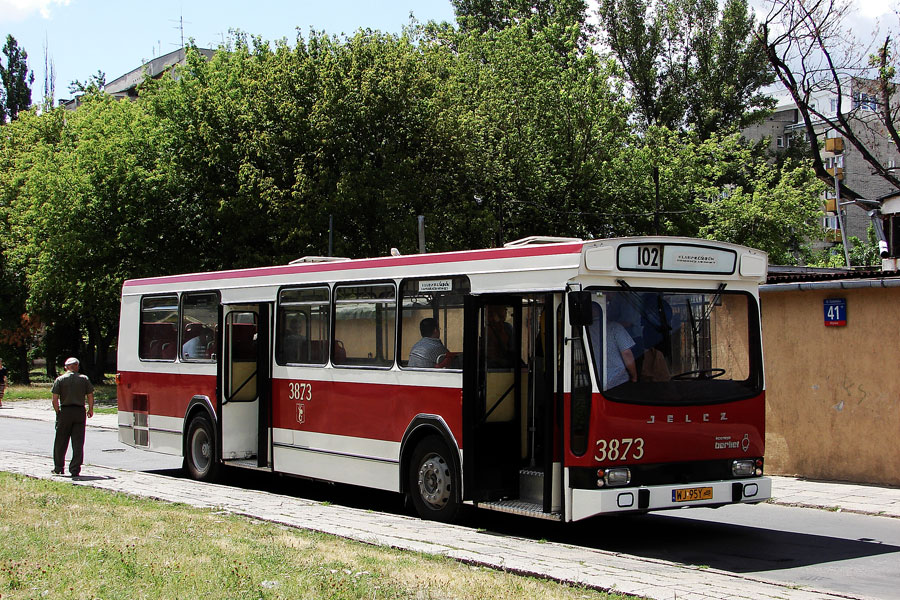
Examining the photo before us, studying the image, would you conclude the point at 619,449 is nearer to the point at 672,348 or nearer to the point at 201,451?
the point at 672,348

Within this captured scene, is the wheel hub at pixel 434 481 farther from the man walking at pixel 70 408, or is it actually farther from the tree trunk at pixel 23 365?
the tree trunk at pixel 23 365

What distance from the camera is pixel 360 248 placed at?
34.2m

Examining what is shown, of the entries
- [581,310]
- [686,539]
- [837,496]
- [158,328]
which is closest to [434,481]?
[686,539]

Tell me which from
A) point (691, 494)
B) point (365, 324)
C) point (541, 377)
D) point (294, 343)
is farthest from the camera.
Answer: point (294, 343)

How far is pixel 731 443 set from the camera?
1045 cm

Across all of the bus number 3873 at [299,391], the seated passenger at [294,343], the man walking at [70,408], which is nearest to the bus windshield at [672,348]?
the bus number 3873 at [299,391]

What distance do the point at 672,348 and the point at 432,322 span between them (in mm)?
2827

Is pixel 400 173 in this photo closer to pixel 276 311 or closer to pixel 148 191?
pixel 148 191

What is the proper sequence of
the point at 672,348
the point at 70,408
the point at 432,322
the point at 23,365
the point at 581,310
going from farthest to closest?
1. the point at 23,365
2. the point at 70,408
3. the point at 432,322
4. the point at 672,348
5. the point at 581,310

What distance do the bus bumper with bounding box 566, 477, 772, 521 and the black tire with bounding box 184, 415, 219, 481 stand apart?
744 centimetres

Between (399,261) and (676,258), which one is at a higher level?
(399,261)

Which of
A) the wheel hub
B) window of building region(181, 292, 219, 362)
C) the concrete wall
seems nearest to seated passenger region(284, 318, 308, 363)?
window of building region(181, 292, 219, 362)

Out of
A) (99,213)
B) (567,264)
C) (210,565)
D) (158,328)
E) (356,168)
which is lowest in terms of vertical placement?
(210,565)

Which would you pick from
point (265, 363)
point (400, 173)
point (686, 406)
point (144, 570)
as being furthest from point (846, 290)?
point (400, 173)
